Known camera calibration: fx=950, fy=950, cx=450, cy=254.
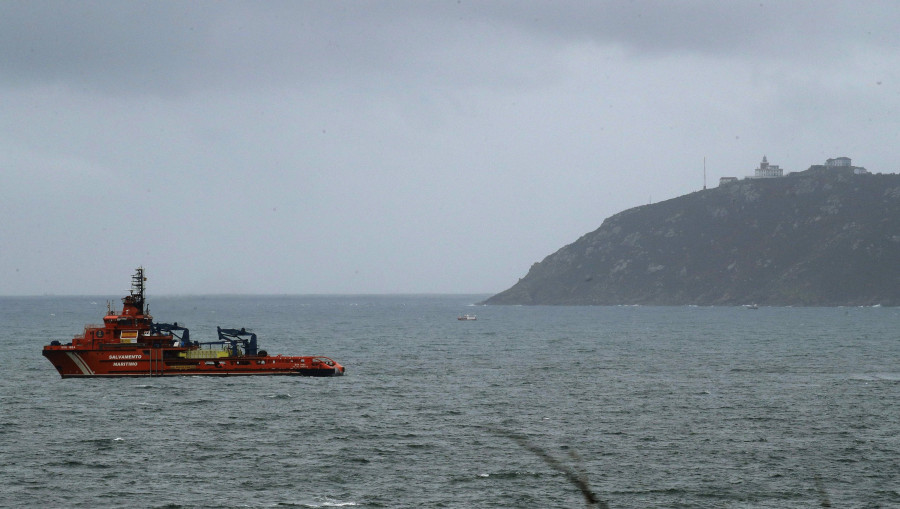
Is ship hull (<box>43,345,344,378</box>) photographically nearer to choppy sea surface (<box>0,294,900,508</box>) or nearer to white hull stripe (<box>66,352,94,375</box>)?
white hull stripe (<box>66,352,94,375</box>)

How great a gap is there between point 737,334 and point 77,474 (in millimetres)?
161087

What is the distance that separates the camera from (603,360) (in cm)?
12481

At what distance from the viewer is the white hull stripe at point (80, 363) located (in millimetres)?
93312

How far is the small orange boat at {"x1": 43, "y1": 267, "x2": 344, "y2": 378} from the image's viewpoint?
306 ft

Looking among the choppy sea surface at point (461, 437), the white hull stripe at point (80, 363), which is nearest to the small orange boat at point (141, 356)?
the white hull stripe at point (80, 363)

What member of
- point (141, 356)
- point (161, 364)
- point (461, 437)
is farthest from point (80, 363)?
point (461, 437)

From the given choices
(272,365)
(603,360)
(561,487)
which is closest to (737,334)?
(603,360)

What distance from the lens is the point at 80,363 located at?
93812 millimetres

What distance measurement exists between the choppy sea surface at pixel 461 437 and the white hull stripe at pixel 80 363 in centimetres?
169

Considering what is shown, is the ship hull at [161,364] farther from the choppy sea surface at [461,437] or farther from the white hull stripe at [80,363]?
the choppy sea surface at [461,437]

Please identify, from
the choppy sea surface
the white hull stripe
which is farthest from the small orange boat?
the choppy sea surface

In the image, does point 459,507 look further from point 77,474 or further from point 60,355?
point 60,355

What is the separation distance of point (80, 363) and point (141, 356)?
19.2 ft

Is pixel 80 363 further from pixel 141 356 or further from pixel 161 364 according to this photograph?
pixel 161 364
